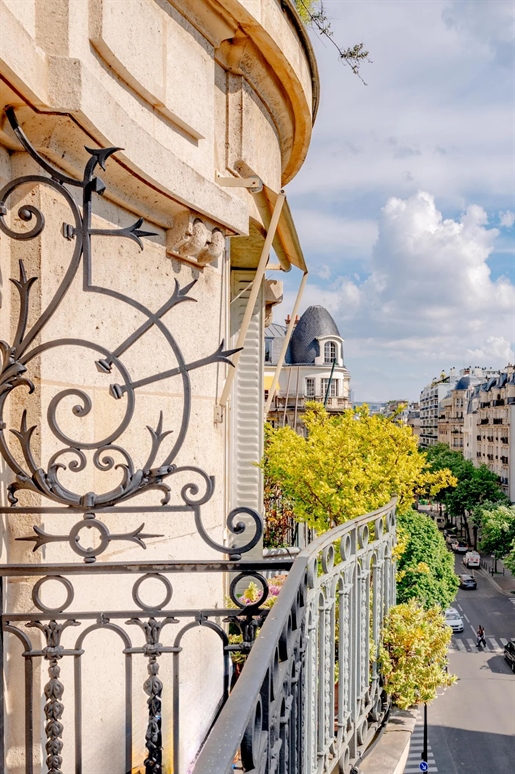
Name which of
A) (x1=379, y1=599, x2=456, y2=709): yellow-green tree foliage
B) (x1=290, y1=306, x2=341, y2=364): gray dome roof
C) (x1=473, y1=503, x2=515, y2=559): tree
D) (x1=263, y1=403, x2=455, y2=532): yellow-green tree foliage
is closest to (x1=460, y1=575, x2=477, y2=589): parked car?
(x1=473, y1=503, x2=515, y2=559): tree

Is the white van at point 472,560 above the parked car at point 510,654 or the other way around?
the other way around

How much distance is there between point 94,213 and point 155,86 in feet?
3.62

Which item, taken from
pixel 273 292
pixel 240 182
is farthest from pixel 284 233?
pixel 240 182

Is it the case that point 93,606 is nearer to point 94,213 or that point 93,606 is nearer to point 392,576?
point 94,213

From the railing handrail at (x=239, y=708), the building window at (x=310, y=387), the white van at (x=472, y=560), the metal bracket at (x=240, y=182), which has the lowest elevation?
the white van at (x=472, y=560)

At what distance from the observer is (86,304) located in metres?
3.15

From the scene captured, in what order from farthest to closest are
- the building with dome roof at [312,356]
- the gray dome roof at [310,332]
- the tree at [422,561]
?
the gray dome roof at [310,332] < the building with dome roof at [312,356] < the tree at [422,561]

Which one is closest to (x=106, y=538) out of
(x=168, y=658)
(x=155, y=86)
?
(x=168, y=658)

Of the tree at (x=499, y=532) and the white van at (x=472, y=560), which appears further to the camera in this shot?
the white van at (x=472, y=560)

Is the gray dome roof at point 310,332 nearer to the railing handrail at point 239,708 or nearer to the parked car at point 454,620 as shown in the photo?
the parked car at point 454,620

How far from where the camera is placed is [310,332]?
124ft

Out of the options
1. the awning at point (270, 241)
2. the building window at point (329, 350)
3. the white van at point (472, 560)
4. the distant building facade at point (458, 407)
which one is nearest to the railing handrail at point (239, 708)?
the awning at point (270, 241)

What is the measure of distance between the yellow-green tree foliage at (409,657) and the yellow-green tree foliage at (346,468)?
2002mm

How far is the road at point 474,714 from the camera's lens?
2111cm
